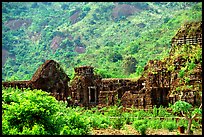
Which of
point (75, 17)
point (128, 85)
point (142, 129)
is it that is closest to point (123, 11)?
point (75, 17)

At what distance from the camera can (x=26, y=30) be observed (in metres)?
82.6

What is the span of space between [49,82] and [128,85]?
201 inches

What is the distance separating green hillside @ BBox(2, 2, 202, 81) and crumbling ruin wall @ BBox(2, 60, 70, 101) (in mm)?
21538

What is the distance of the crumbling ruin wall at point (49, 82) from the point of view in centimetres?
2320

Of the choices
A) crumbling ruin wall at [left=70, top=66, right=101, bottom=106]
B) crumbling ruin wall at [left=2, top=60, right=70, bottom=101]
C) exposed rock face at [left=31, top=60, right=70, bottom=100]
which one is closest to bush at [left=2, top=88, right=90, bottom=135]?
crumbling ruin wall at [left=2, top=60, right=70, bottom=101]

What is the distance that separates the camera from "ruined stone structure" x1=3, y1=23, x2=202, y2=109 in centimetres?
2062

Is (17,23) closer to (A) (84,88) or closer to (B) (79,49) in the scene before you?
(B) (79,49)

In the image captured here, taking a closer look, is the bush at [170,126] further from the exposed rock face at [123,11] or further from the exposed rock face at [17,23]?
the exposed rock face at [17,23]

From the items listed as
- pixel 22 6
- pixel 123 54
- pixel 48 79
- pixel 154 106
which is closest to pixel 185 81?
pixel 154 106

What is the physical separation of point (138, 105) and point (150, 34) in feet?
113

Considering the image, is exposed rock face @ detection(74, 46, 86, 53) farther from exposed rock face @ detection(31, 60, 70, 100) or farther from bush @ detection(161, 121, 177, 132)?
bush @ detection(161, 121, 177, 132)

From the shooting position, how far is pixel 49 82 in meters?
23.8

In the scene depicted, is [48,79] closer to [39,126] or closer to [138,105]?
[138,105]

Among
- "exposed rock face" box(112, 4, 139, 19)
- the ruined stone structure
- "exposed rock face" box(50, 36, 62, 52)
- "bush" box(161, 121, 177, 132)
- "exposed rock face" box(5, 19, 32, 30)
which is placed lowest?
"bush" box(161, 121, 177, 132)
